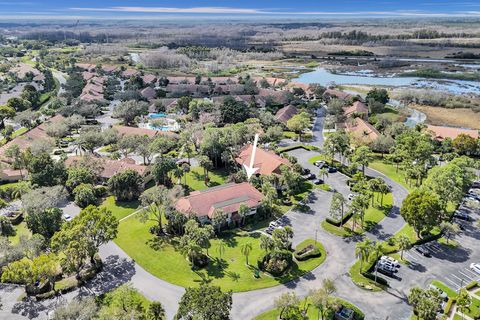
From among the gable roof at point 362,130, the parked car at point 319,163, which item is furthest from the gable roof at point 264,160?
the gable roof at point 362,130

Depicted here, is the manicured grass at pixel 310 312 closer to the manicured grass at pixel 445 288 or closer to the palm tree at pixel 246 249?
the palm tree at pixel 246 249

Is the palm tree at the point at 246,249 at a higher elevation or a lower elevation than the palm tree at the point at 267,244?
lower

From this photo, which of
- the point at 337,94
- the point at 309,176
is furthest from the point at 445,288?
the point at 337,94

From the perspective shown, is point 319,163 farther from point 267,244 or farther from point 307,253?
point 267,244

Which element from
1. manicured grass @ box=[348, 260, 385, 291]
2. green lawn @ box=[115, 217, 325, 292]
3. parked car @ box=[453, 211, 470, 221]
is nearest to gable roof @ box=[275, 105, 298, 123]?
parked car @ box=[453, 211, 470, 221]

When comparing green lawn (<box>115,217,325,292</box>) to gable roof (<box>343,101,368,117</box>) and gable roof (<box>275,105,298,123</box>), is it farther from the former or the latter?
gable roof (<box>343,101,368,117</box>)

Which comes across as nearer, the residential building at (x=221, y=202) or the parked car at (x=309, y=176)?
the residential building at (x=221, y=202)

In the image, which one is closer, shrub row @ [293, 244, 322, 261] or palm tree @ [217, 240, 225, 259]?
shrub row @ [293, 244, 322, 261]
